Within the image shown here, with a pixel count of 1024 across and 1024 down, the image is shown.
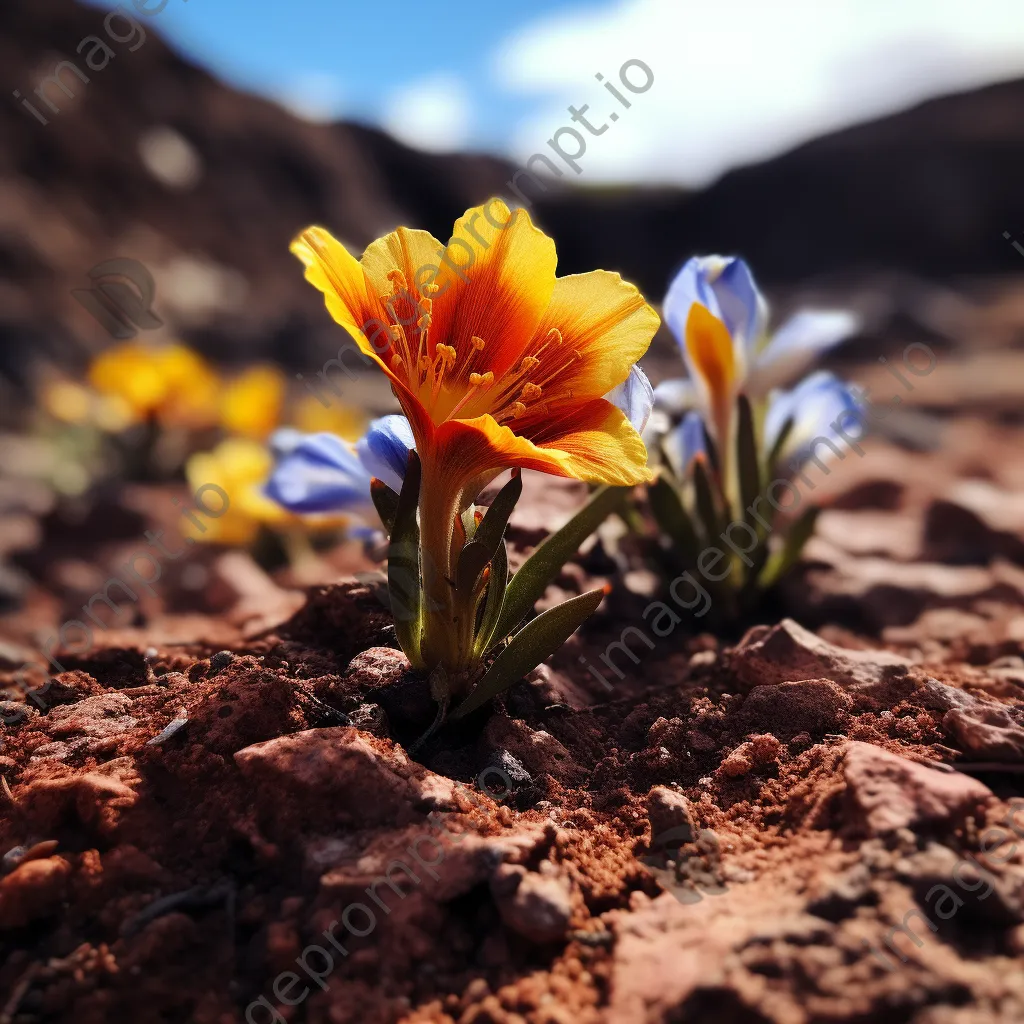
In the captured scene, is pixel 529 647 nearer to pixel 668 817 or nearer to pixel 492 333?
pixel 668 817

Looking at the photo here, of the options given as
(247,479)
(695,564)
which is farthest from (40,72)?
(695,564)

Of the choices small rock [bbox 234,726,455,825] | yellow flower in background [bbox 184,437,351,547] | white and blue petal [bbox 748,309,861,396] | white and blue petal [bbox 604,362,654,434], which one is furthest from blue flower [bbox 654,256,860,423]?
yellow flower in background [bbox 184,437,351,547]

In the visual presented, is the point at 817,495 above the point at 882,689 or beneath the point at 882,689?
above

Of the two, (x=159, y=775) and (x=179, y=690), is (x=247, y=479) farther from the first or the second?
(x=159, y=775)

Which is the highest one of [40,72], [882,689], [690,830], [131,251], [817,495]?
[40,72]

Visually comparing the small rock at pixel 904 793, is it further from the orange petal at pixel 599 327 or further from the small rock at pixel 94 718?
the small rock at pixel 94 718

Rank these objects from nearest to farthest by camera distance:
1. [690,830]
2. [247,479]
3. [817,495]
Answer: [690,830] < [247,479] < [817,495]
